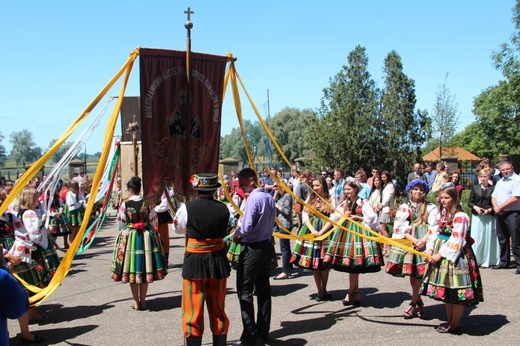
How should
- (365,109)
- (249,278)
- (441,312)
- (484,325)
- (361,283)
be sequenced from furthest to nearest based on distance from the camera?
(365,109)
(361,283)
(441,312)
(484,325)
(249,278)

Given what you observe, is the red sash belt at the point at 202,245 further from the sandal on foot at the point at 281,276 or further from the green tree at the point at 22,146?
the green tree at the point at 22,146

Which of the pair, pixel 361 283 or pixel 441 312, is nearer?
pixel 441 312

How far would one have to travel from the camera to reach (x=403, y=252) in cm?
650

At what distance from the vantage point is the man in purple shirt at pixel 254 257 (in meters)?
5.61

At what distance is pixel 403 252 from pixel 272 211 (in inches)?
75.4

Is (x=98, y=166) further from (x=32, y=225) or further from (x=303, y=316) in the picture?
(x=303, y=316)

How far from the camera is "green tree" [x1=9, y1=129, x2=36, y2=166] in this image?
160 ft

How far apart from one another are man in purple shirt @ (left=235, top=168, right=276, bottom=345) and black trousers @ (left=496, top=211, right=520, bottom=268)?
5.49 m

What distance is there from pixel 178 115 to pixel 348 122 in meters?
15.0

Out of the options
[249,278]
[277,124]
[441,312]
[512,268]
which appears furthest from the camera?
[277,124]

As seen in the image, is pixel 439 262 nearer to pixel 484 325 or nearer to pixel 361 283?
pixel 484 325

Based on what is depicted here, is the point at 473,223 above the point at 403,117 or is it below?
below

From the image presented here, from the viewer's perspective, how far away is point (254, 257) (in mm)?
5691

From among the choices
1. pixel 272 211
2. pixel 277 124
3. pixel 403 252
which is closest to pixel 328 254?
pixel 403 252
